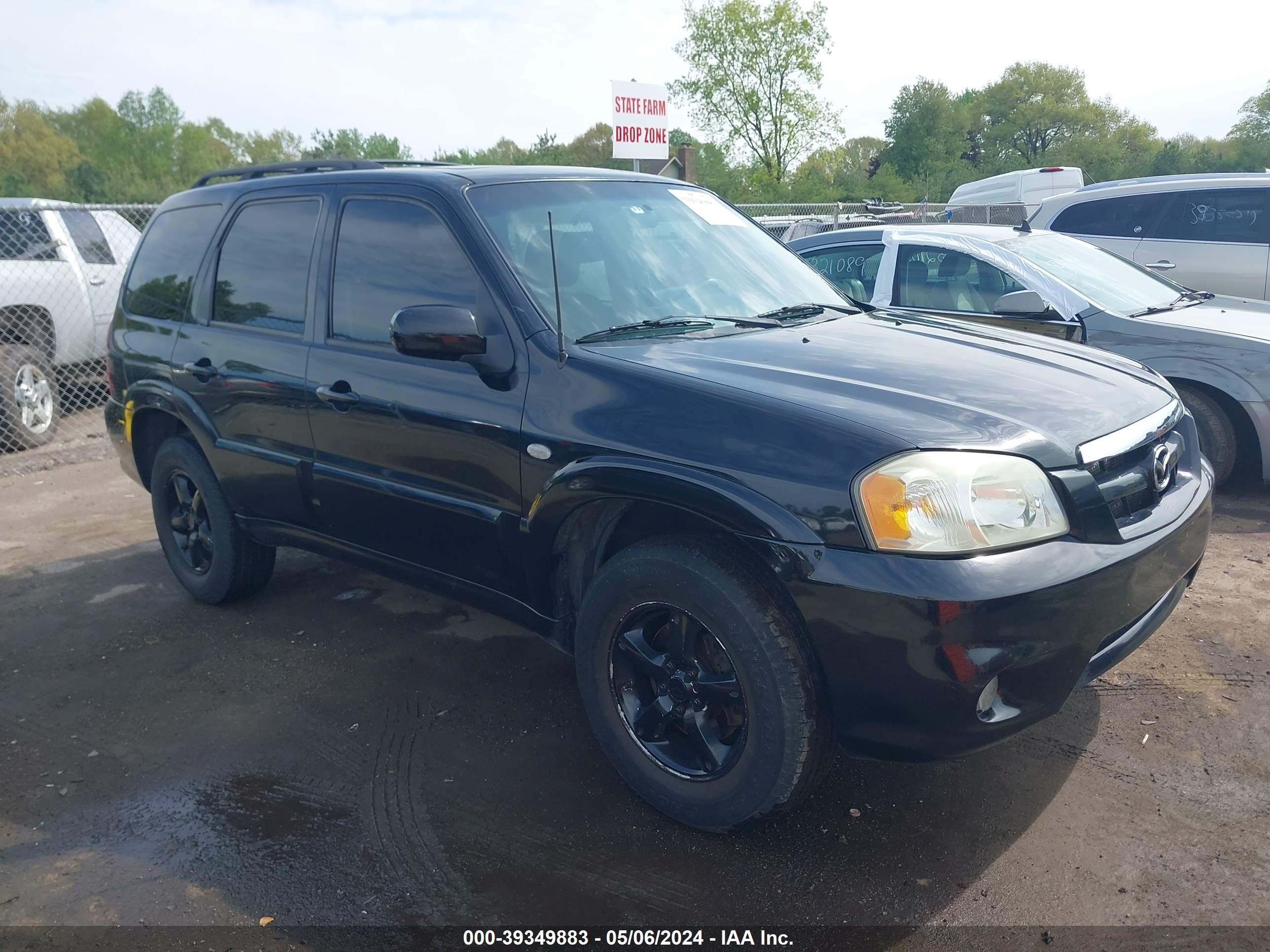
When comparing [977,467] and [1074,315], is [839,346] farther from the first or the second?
[1074,315]

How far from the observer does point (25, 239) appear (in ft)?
28.3

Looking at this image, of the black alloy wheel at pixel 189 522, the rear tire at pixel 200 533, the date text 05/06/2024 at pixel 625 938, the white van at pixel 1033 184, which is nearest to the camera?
the date text 05/06/2024 at pixel 625 938

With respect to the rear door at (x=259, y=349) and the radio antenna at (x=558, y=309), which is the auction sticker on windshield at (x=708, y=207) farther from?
the rear door at (x=259, y=349)

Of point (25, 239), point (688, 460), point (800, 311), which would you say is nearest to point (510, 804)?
point (688, 460)

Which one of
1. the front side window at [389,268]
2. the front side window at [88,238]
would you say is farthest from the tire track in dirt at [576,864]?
the front side window at [88,238]

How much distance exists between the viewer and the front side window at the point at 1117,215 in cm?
818

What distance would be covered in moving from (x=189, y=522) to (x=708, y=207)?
293 centimetres

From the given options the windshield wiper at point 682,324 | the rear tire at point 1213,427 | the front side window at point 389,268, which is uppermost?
the front side window at point 389,268

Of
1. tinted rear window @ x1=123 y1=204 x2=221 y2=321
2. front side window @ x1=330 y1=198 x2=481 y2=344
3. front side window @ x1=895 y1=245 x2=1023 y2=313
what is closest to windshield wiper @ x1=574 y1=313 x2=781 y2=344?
front side window @ x1=330 y1=198 x2=481 y2=344

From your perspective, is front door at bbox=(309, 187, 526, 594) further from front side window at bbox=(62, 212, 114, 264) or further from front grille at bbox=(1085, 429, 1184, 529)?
front side window at bbox=(62, 212, 114, 264)

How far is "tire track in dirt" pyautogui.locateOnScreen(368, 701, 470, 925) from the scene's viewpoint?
2648 mm

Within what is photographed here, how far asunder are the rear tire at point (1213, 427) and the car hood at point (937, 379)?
103 inches

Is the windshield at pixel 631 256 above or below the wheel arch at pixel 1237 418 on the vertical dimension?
above

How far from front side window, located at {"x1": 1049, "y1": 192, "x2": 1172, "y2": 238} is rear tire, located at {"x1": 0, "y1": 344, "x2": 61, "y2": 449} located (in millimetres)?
8831
